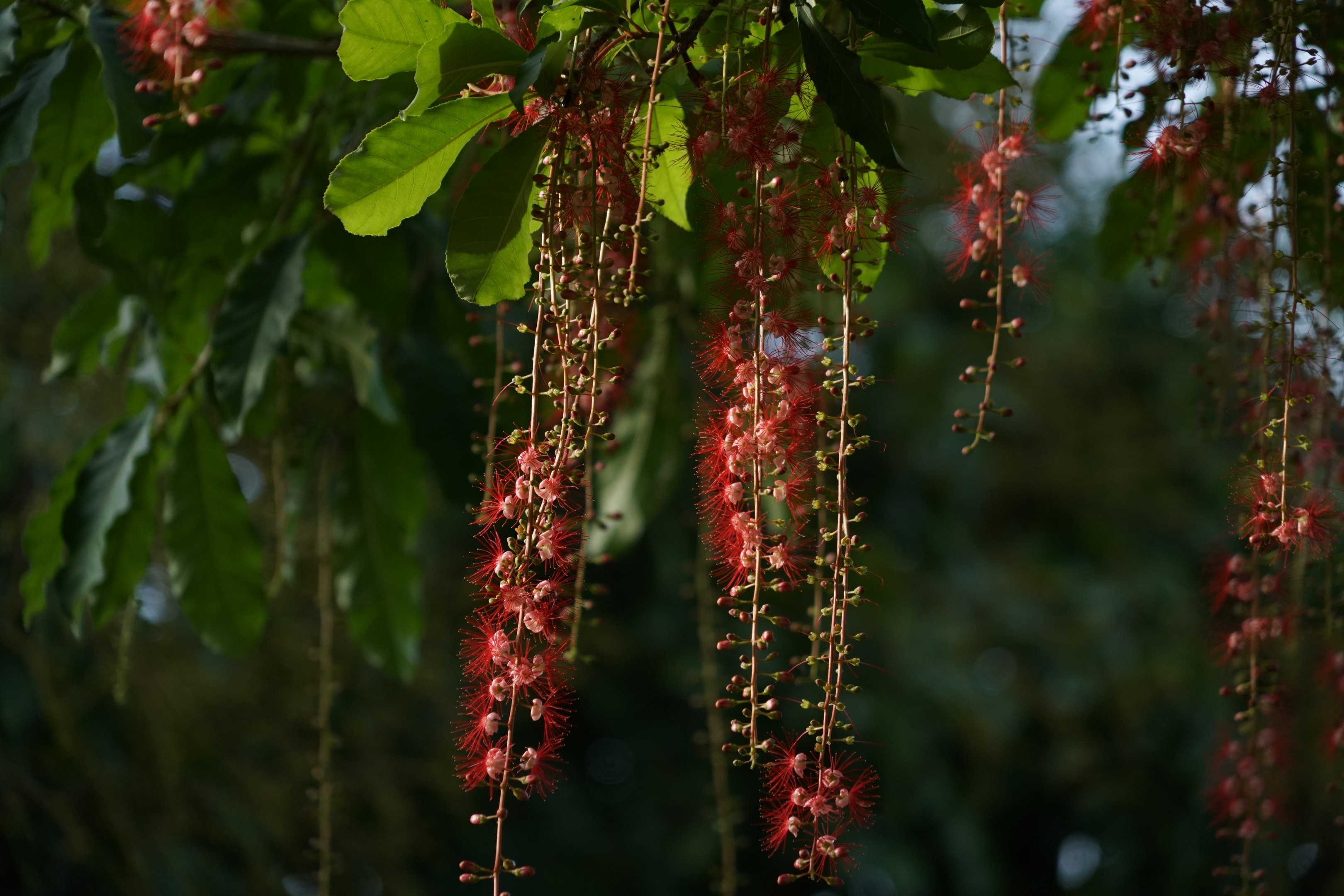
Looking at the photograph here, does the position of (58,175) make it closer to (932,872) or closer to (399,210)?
(399,210)

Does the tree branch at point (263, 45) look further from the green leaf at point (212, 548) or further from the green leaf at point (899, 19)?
the green leaf at point (899, 19)

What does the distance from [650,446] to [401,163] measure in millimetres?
832

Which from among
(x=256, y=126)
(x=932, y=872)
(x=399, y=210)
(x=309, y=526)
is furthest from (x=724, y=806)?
(x=932, y=872)

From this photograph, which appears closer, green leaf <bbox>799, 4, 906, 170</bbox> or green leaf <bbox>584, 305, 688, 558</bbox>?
green leaf <bbox>799, 4, 906, 170</bbox>

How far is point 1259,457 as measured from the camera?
0.74 metres

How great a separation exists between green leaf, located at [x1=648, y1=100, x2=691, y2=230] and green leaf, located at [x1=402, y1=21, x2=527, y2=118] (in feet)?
0.32

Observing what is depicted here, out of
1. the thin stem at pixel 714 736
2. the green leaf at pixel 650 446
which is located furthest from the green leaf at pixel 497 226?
the green leaf at pixel 650 446

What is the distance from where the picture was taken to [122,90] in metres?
0.86

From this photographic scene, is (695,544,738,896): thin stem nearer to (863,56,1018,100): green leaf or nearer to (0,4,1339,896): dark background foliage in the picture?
(0,4,1339,896): dark background foliage

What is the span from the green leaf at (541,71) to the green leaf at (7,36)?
55cm

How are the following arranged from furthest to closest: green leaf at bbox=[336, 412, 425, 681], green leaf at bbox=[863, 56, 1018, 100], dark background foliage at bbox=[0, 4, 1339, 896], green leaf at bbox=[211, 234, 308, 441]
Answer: dark background foliage at bbox=[0, 4, 1339, 896] < green leaf at bbox=[336, 412, 425, 681] < green leaf at bbox=[211, 234, 308, 441] < green leaf at bbox=[863, 56, 1018, 100]

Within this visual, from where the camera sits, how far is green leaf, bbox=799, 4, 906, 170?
0.62 meters

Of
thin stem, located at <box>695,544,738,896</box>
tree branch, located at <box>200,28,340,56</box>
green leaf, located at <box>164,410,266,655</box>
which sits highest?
tree branch, located at <box>200,28,340,56</box>

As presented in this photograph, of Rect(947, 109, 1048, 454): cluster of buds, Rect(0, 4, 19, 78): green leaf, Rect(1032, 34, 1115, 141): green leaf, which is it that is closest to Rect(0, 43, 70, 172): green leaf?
Rect(0, 4, 19, 78): green leaf
